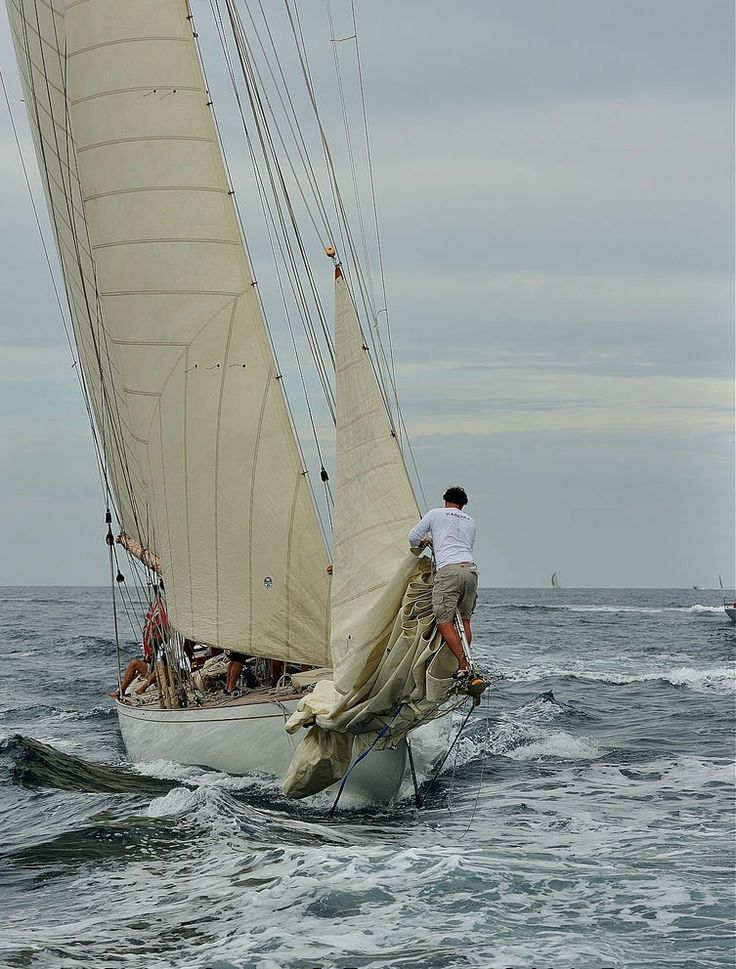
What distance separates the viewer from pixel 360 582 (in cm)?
1343

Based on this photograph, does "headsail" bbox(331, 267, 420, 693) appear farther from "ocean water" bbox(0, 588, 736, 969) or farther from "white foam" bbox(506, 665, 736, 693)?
"white foam" bbox(506, 665, 736, 693)

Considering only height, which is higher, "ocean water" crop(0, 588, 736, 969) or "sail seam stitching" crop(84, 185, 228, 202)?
"sail seam stitching" crop(84, 185, 228, 202)

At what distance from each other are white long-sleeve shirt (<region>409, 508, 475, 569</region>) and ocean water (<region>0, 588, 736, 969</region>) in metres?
1.77

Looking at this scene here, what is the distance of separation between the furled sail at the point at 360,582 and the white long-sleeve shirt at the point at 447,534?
53 cm

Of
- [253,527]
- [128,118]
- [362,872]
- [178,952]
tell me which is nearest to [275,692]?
[253,527]

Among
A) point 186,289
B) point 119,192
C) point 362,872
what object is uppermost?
point 119,192

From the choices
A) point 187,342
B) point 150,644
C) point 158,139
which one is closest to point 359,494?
point 187,342

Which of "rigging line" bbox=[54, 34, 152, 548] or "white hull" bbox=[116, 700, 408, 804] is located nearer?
"white hull" bbox=[116, 700, 408, 804]

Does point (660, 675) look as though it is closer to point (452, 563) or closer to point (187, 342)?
point (187, 342)

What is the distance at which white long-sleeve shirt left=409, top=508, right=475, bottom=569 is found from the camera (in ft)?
38.7

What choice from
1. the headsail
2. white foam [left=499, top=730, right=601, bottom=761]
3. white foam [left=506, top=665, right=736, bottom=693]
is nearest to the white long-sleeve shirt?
the headsail

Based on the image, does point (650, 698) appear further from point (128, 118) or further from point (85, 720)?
point (128, 118)

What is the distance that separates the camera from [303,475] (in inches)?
660

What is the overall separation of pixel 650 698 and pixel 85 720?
11.6 m
